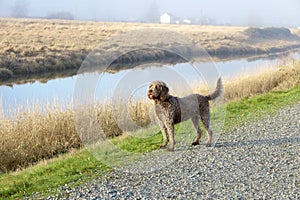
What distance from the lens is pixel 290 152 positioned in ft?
26.2

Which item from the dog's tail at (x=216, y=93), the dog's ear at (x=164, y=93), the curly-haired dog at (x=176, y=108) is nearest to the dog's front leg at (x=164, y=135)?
the curly-haired dog at (x=176, y=108)

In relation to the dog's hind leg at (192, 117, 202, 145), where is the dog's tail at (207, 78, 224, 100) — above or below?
above

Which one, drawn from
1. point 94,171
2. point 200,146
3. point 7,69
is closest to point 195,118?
point 200,146

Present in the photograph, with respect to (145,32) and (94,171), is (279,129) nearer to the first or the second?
(145,32)

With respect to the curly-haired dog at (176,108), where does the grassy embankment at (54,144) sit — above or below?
below

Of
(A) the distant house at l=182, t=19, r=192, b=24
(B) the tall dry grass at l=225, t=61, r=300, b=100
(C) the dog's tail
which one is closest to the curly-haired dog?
(C) the dog's tail

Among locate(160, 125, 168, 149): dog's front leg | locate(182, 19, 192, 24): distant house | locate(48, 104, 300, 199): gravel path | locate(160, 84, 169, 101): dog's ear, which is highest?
locate(182, 19, 192, 24): distant house

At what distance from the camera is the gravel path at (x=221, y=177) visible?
5.96 meters

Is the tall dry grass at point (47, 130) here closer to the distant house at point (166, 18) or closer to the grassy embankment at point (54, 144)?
the grassy embankment at point (54, 144)

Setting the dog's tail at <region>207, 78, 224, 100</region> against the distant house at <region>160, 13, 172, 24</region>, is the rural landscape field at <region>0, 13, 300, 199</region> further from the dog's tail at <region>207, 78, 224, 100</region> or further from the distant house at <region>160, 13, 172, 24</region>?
the distant house at <region>160, 13, 172, 24</region>

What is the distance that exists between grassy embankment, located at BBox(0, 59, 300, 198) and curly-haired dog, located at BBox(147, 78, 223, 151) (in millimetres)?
816

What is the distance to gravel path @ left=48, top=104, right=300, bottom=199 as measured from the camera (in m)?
5.96

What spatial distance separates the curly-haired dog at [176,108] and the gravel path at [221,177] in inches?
22.0

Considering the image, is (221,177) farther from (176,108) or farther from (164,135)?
(164,135)
